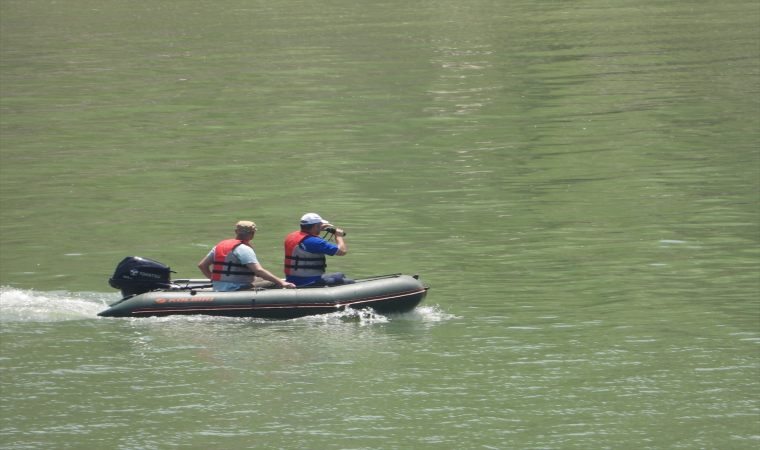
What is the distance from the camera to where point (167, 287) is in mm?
15859

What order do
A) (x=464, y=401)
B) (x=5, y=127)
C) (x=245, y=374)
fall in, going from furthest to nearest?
(x=5, y=127)
(x=245, y=374)
(x=464, y=401)

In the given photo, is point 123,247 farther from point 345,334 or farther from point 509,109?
point 509,109

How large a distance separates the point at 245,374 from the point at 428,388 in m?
2.06

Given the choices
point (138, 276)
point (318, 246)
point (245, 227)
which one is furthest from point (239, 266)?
point (138, 276)

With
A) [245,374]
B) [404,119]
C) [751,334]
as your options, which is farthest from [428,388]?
[404,119]

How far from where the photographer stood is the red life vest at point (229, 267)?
15.5 meters

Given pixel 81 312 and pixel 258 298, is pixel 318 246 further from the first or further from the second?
pixel 81 312

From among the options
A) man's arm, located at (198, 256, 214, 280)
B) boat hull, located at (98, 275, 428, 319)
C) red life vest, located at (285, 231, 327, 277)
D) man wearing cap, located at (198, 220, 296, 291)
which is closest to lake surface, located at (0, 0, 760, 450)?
boat hull, located at (98, 275, 428, 319)

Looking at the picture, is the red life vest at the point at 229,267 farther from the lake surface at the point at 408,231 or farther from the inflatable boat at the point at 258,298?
the lake surface at the point at 408,231

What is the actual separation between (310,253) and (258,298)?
36.9 inches

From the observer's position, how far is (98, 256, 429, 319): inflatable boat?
50.1 ft

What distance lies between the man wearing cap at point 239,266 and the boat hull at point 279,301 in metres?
0.24

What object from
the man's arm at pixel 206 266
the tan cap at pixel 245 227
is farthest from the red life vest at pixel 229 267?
the man's arm at pixel 206 266

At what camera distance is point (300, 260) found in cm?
1573
